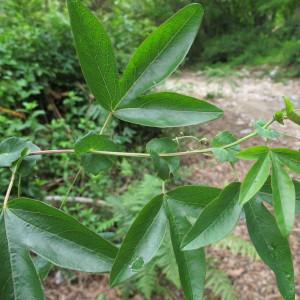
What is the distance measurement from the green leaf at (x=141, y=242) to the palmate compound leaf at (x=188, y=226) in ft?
0.04

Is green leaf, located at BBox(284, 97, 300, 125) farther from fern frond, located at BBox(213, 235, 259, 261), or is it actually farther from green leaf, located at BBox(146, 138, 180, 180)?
fern frond, located at BBox(213, 235, 259, 261)

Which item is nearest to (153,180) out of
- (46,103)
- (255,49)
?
(46,103)

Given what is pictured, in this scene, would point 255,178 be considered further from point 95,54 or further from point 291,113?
point 95,54

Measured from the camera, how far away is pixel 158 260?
146 cm

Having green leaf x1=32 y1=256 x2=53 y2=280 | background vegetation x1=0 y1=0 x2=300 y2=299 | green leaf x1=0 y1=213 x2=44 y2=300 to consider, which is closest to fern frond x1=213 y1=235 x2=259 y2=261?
background vegetation x1=0 y1=0 x2=300 y2=299

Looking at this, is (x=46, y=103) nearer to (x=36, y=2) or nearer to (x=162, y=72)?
(x=36, y=2)

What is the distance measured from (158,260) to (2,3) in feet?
6.58

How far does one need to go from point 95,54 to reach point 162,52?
76mm

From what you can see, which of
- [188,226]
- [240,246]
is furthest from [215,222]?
[240,246]

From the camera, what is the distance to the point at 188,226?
1.27 ft

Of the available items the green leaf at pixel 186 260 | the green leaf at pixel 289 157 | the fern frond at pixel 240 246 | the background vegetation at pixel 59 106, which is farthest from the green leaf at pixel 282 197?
the fern frond at pixel 240 246

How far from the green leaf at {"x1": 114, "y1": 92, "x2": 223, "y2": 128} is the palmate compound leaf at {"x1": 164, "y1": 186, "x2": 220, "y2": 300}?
3.0 inches

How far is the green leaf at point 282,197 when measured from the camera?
0.29 m

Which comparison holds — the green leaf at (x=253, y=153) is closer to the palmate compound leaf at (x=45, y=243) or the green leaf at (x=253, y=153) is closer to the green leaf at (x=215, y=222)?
the green leaf at (x=215, y=222)
